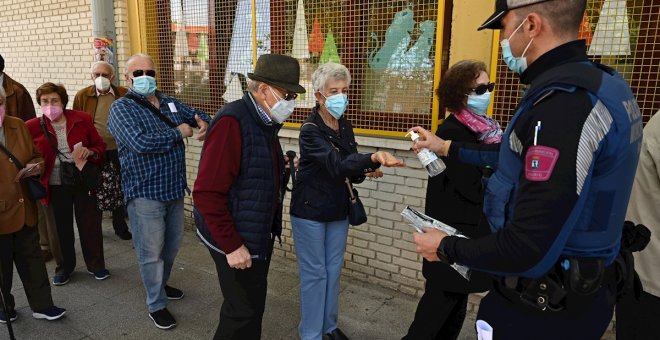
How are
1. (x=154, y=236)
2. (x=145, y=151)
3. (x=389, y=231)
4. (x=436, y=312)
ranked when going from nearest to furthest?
1. (x=436, y=312)
2. (x=145, y=151)
3. (x=154, y=236)
4. (x=389, y=231)

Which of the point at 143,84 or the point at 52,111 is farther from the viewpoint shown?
the point at 52,111

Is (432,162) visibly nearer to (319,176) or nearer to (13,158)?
(319,176)

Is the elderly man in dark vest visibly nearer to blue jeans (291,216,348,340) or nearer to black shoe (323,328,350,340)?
blue jeans (291,216,348,340)

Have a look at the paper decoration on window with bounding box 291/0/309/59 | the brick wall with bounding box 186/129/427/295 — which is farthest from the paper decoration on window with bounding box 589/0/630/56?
the paper decoration on window with bounding box 291/0/309/59

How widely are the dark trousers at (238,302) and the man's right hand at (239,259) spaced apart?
90 millimetres

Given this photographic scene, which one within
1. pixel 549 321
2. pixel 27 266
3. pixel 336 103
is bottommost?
pixel 27 266

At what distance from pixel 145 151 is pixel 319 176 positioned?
4.14 ft

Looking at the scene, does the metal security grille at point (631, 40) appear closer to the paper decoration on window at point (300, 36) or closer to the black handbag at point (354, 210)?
the black handbag at point (354, 210)

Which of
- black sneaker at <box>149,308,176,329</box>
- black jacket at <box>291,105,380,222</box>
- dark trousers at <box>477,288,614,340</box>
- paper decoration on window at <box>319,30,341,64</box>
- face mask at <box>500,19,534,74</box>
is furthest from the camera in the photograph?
paper decoration on window at <box>319,30,341,64</box>

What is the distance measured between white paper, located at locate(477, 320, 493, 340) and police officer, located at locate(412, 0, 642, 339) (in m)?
0.02

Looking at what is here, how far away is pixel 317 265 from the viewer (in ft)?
9.38

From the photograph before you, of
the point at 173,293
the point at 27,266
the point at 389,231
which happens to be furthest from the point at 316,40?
the point at 27,266

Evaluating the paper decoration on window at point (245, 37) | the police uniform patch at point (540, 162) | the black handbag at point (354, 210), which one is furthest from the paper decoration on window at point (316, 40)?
the police uniform patch at point (540, 162)

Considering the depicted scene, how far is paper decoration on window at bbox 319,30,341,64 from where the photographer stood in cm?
411
